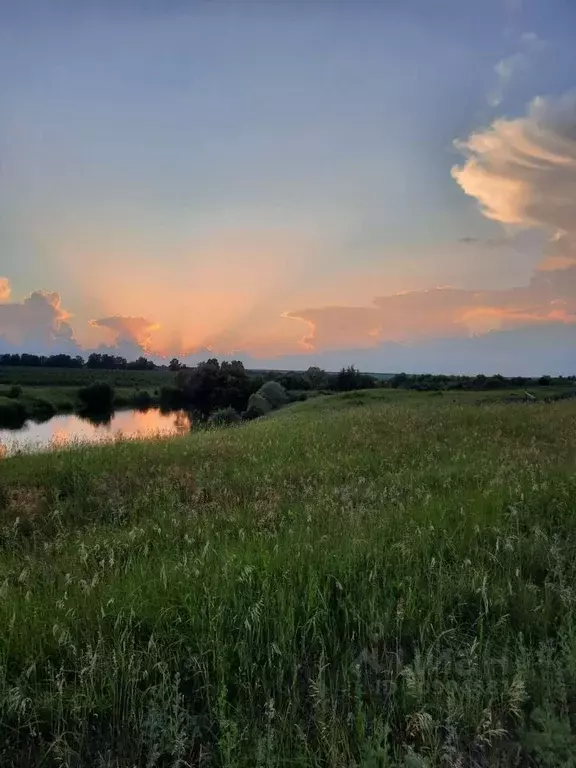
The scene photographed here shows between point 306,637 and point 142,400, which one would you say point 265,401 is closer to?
point 142,400

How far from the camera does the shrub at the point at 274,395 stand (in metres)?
54.6

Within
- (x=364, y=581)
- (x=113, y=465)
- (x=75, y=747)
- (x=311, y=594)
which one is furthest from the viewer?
(x=113, y=465)

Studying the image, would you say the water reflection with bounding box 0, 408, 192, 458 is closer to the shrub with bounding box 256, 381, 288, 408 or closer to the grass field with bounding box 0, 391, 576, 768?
the shrub with bounding box 256, 381, 288, 408

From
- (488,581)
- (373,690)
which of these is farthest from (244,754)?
(488,581)

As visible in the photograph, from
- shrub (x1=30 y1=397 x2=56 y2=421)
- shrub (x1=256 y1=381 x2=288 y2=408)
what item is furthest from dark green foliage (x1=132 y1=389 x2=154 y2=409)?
shrub (x1=256 y1=381 x2=288 y2=408)

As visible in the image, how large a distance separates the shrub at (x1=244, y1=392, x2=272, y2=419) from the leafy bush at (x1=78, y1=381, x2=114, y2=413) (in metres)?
37.8

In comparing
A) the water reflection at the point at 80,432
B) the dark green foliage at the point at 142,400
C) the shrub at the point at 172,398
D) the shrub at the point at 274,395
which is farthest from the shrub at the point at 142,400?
the shrub at the point at 274,395

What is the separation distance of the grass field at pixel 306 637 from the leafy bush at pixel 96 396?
79.1m

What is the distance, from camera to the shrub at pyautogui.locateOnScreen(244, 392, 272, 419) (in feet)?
163

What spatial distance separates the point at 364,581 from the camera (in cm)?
423

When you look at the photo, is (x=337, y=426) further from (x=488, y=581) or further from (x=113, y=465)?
(x=488, y=581)

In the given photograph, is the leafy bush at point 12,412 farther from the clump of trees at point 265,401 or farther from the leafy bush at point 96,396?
the clump of trees at point 265,401

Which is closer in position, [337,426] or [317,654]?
[317,654]

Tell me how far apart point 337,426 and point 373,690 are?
14593 mm
